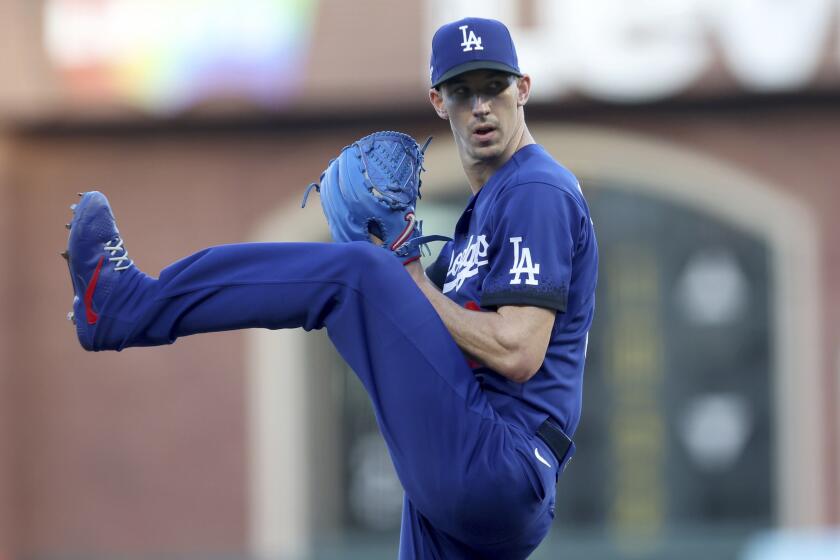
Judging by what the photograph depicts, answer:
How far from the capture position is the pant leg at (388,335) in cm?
369

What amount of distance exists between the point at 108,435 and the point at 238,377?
0.91 m

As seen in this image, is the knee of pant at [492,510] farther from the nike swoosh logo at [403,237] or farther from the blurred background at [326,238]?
the blurred background at [326,238]

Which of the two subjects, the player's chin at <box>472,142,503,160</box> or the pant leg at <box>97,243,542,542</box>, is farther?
the player's chin at <box>472,142,503,160</box>

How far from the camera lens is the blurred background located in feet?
30.1

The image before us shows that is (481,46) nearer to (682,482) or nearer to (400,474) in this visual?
(400,474)

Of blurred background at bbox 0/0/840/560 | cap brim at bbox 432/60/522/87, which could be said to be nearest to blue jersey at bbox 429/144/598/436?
cap brim at bbox 432/60/522/87

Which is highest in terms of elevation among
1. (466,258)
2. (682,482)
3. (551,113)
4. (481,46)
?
(551,113)

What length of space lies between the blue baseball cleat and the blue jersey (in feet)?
2.82

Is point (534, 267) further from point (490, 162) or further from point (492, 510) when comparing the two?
point (492, 510)

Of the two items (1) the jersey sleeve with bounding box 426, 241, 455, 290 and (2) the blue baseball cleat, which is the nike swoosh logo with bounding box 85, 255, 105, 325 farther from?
(1) the jersey sleeve with bounding box 426, 241, 455, 290

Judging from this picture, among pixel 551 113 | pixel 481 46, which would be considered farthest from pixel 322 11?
pixel 481 46

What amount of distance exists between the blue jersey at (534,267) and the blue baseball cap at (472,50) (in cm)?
26

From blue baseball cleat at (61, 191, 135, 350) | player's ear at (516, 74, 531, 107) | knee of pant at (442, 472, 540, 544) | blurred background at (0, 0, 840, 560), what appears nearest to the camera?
knee of pant at (442, 472, 540, 544)

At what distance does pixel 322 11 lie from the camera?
928 cm
